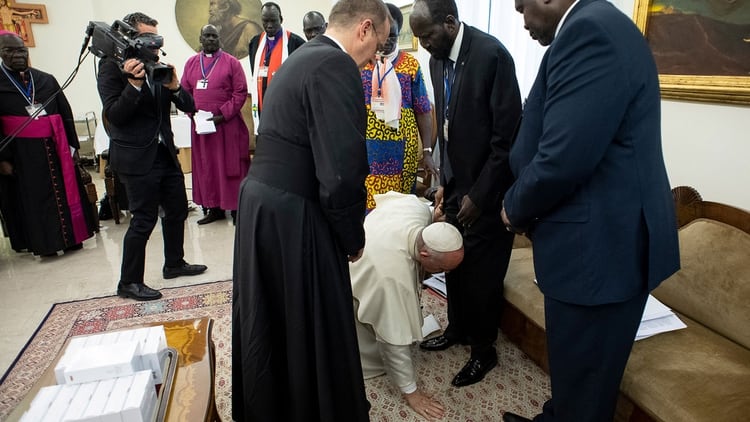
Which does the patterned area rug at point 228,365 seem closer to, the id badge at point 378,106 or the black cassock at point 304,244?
the black cassock at point 304,244

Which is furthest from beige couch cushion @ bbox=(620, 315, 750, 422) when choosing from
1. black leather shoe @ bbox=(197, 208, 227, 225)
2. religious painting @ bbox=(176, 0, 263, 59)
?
religious painting @ bbox=(176, 0, 263, 59)

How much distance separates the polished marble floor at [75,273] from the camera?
8.67 feet

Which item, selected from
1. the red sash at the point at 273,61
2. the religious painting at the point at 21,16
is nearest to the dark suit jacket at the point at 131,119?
the red sash at the point at 273,61

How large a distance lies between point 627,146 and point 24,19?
7543mm

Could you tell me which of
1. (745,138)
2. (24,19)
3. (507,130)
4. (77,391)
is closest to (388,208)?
(507,130)

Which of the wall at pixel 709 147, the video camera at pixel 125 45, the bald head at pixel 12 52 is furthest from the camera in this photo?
the bald head at pixel 12 52

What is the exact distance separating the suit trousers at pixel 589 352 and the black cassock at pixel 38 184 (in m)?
3.56

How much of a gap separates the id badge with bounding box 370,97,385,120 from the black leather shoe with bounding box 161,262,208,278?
1.65m

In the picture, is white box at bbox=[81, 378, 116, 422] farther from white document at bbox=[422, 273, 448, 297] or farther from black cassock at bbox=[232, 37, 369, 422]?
white document at bbox=[422, 273, 448, 297]

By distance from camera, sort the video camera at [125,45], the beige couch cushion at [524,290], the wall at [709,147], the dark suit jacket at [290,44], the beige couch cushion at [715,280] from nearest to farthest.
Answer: the beige couch cushion at [715,280], the wall at [709,147], the beige couch cushion at [524,290], the video camera at [125,45], the dark suit jacket at [290,44]

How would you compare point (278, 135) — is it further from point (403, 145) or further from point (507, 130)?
point (403, 145)

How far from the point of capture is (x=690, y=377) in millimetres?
1441

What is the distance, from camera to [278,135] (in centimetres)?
138

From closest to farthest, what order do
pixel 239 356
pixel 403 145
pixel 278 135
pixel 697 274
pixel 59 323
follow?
pixel 278 135 < pixel 239 356 < pixel 697 274 < pixel 59 323 < pixel 403 145
